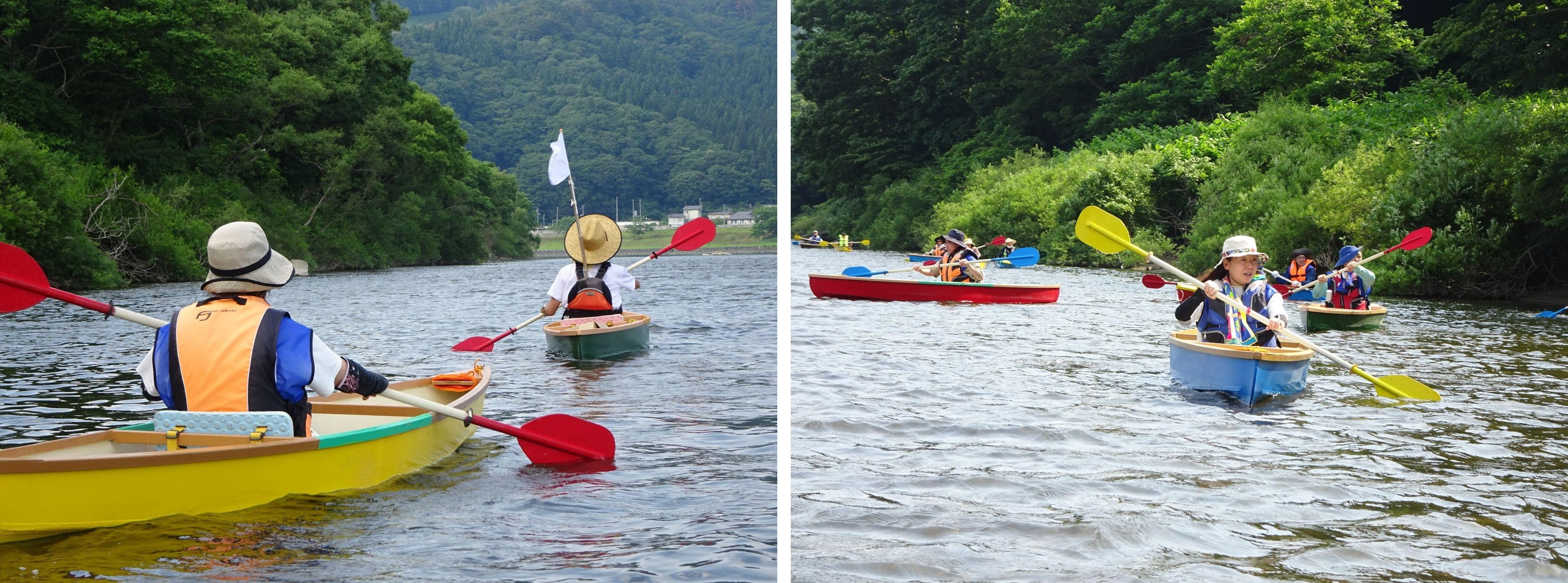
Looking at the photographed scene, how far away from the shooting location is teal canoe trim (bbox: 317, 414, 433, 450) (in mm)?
4883

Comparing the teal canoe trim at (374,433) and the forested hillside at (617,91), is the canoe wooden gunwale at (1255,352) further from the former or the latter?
the forested hillside at (617,91)

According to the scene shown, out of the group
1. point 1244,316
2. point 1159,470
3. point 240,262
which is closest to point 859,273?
point 1244,316

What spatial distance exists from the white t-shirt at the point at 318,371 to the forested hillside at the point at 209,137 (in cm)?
1582

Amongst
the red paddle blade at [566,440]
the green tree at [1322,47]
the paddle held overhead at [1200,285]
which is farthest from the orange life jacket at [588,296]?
the green tree at [1322,47]

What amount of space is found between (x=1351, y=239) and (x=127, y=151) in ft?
82.7

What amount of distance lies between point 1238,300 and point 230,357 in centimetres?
576

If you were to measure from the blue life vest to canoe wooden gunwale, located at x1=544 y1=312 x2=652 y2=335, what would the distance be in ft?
15.7

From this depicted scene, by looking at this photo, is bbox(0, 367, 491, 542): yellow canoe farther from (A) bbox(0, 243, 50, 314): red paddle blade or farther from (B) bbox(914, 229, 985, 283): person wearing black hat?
(B) bbox(914, 229, 985, 283): person wearing black hat

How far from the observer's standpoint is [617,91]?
61812 mm

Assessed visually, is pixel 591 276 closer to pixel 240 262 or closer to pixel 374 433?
pixel 374 433

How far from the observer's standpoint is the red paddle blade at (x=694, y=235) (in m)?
10.8

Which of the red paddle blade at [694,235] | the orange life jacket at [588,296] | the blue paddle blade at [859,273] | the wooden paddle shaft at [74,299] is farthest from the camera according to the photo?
the blue paddle blade at [859,273]

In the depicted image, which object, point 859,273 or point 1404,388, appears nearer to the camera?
point 1404,388

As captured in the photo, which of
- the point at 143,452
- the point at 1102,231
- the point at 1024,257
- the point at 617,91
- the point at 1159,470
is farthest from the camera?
the point at 617,91
